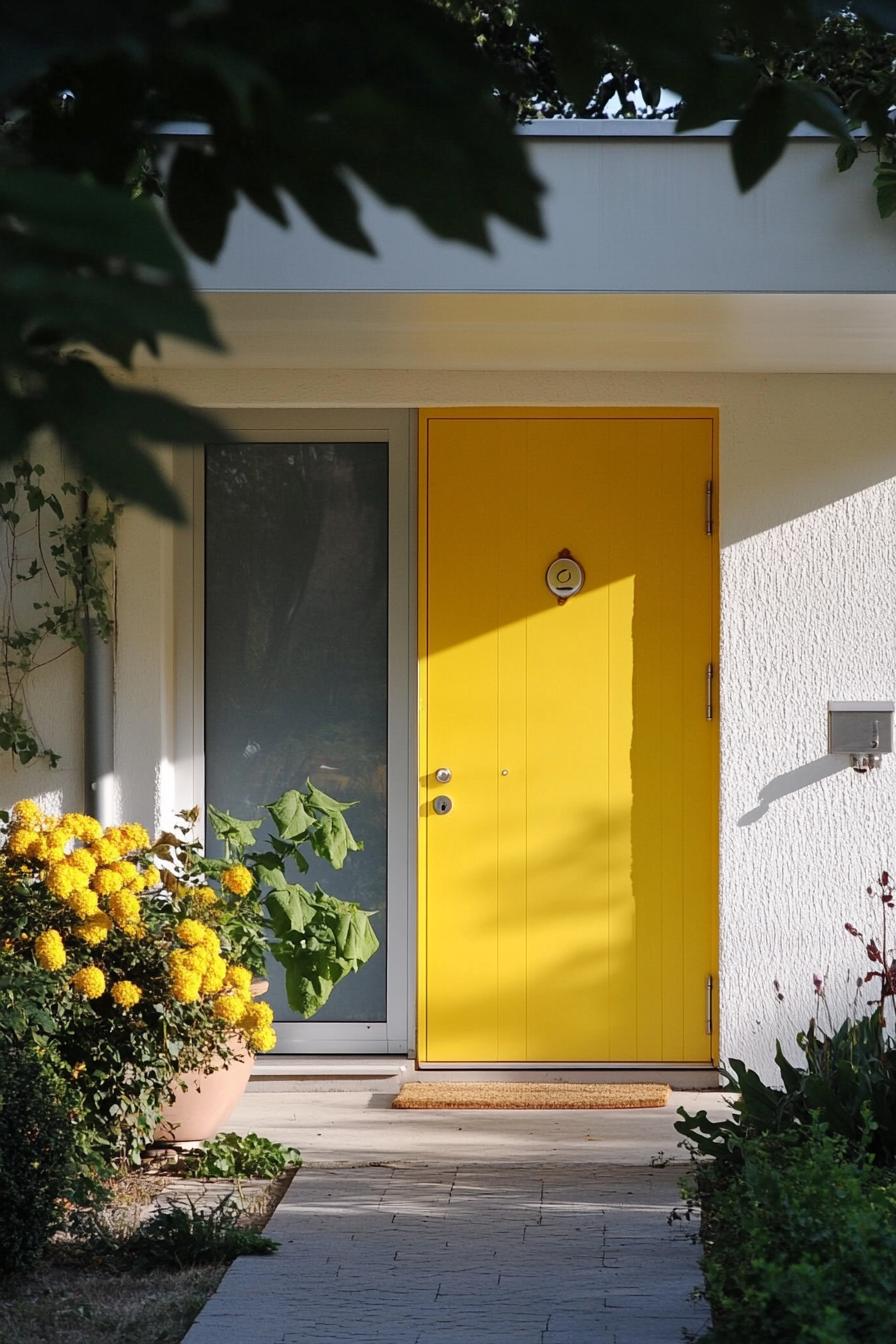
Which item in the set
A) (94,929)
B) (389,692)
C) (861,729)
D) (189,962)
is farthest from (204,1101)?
(861,729)

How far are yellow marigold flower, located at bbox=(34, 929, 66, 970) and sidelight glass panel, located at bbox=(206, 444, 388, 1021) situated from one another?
1.65 m

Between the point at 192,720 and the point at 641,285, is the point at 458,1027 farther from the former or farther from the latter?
the point at 641,285

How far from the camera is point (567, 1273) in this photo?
3.57m

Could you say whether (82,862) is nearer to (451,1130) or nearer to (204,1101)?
(204,1101)

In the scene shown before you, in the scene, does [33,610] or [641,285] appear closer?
[641,285]

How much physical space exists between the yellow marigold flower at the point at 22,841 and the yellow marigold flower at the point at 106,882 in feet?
0.66

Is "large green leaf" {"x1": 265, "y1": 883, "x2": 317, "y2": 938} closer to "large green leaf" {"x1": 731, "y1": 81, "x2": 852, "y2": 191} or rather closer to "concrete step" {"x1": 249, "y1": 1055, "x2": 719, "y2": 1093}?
"concrete step" {"x1": 249, "y1": 1055, "x2": 719, "y2": 1093}

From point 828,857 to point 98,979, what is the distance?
101 inches

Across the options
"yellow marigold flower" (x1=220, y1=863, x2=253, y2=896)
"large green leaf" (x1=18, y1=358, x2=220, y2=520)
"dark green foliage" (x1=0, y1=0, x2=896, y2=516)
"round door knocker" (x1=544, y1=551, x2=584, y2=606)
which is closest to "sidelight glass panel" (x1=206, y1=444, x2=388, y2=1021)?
"round door knocker" (x1=544, y1=551, x2=584, y2=606)

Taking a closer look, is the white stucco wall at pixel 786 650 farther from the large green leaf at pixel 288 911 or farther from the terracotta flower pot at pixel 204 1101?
the terracotta flower pot at pixel 204 1101

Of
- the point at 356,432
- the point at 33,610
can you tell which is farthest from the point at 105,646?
the point at 356,432

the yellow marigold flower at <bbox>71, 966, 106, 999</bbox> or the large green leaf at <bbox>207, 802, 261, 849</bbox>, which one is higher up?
the large green leaf at <bbox>207, 802, 261, 849</bbox>

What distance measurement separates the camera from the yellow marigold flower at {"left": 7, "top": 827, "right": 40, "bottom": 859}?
413cm

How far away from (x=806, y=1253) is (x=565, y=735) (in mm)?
2915
